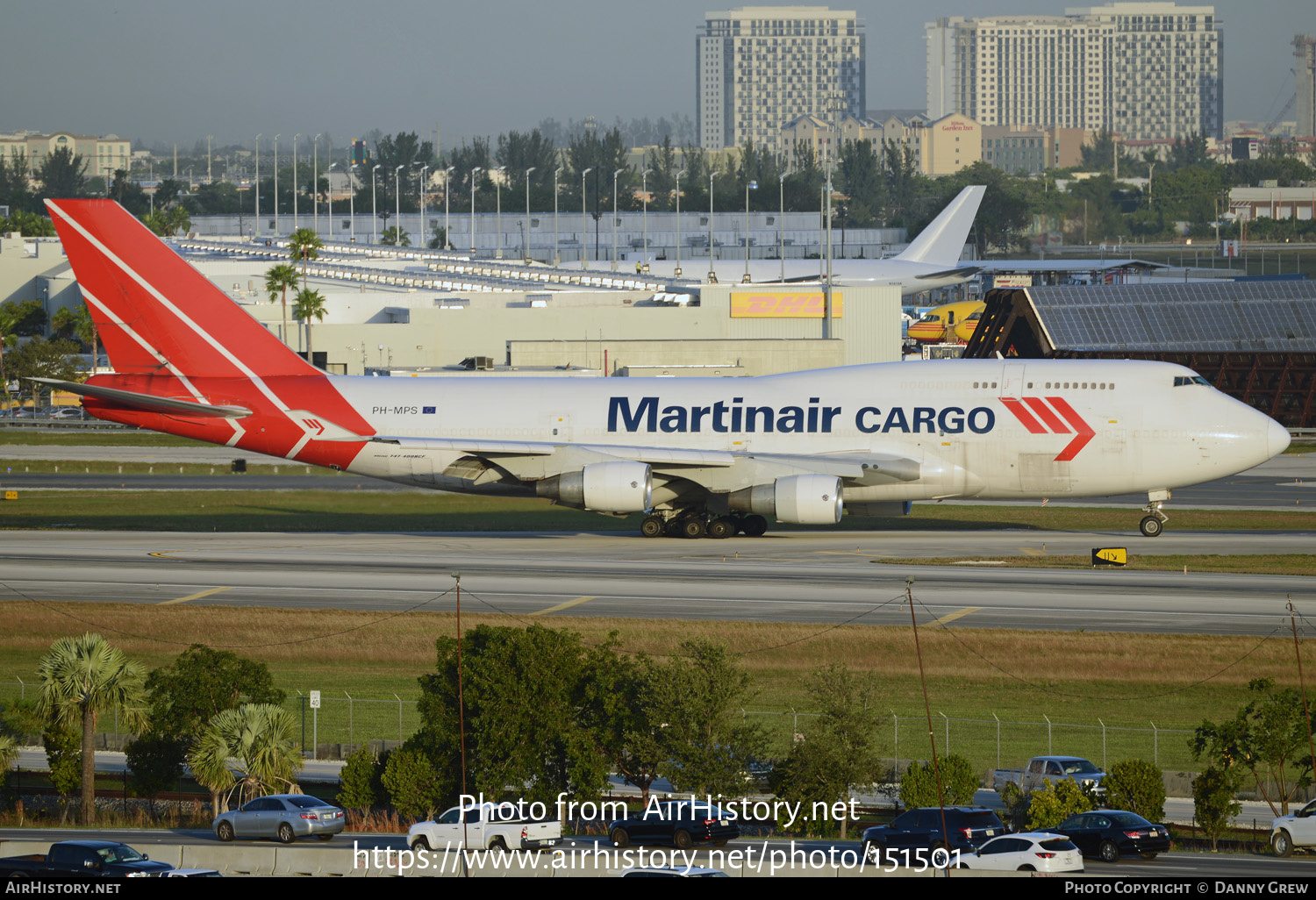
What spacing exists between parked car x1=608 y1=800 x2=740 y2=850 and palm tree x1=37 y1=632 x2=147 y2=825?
11716 mm

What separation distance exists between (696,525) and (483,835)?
28.7 metres

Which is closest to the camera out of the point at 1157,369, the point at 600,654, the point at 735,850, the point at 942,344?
the point at 735,850

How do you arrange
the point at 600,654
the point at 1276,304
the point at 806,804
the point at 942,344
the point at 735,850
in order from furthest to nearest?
the point at 942,344 < the point at 1276,304 < the point at 600,654 < the point at 806,804 < the point at 735,850

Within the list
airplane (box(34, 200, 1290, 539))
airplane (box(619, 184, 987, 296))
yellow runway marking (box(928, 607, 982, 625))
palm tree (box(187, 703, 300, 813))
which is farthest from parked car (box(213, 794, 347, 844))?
airplane (box(619, 184, 987, 296))

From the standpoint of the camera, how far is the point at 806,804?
82.1ft

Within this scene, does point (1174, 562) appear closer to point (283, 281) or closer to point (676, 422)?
point (676, 422)

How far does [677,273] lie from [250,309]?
192ft

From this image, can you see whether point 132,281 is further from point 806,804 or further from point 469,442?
point 806,804

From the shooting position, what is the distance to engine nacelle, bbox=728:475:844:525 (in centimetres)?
4612

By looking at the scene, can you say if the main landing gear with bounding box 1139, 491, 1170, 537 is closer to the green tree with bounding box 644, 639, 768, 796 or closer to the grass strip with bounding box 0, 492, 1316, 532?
the grass strip with bounding box 0, 492, 1316, 532

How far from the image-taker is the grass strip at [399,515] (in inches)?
2163

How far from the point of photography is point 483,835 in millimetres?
23047

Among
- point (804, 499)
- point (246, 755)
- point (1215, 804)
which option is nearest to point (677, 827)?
point (1215, 804)
